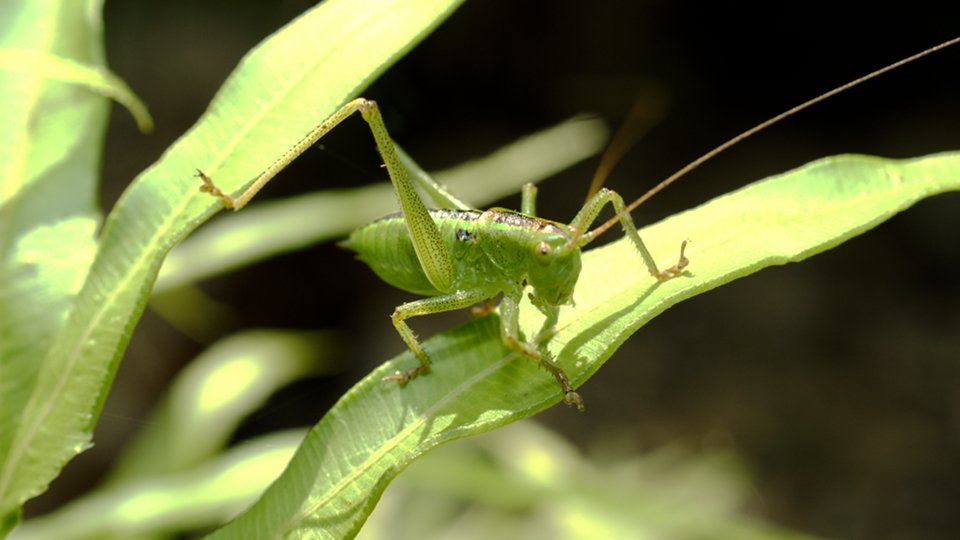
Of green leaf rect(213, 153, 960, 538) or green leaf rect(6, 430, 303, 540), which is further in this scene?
green leaf rect(6, 430, 303, 540)

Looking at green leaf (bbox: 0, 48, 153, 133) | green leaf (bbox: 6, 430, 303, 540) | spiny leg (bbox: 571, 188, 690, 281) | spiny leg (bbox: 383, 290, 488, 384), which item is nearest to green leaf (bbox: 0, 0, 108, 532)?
green leaf (bbox: 0, 48, 153, 133)

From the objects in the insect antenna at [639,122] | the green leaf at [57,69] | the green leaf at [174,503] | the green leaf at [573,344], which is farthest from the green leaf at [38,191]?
the insect antenna at [639,122]

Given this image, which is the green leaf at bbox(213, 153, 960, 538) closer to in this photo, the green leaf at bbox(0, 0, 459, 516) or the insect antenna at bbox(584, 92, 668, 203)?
the green leaf at bbox(0, 0, 459, 516)

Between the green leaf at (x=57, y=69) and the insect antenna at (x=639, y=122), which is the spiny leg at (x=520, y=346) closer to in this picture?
the green leaf at (x=57, y=69)

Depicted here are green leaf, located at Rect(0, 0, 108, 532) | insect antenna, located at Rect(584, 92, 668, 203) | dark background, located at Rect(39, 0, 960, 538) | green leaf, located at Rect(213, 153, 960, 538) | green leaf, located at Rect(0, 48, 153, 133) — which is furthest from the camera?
dark background, located at Rect(39, 0, 960, 538)

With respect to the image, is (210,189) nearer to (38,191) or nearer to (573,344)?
(38,191)

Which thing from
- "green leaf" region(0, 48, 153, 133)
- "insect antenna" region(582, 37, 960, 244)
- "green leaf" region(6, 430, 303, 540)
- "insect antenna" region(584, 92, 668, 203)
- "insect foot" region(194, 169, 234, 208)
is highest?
"insect antenna" region(584, 92, 668, 203)

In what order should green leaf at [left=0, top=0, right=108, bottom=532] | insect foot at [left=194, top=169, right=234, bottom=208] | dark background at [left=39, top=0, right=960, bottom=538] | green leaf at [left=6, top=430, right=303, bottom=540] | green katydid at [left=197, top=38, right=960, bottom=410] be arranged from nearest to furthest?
insect foot at [left=194, top=169, right=234, bottom=208] < green leaf at [left=0, top=0, right=108, bottom=532] < green katydid at [left=197, top=38, right=960, bottom=410] < green leaf at [left=6, top=430, right=303, bottom=540] < dark background at [left=39, top=0, right=960, bottom=538]

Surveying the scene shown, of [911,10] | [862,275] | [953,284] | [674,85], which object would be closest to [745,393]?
[862,275]
